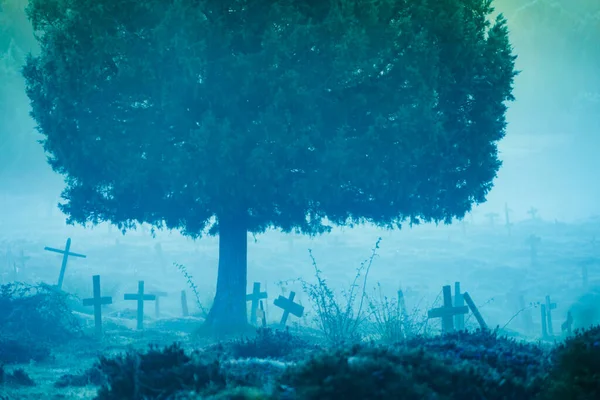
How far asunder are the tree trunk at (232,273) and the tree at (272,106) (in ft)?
1.61

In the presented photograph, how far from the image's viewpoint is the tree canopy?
16.4 meters

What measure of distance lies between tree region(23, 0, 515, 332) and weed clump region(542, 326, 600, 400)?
10842mm

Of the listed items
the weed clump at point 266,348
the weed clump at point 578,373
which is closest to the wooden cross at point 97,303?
the weed clump at point 266,348

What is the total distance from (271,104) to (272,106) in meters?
0.08

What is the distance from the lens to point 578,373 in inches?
224

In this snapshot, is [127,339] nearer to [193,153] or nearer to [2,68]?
[193,153]

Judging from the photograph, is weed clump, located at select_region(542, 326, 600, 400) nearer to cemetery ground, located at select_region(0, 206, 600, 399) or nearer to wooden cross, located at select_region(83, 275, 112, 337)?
cemetery ground, located at select_region(0, 206, 600, 399)

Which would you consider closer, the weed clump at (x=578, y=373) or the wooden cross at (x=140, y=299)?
the weed clump at (x=578, y=373)

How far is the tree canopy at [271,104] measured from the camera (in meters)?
16.4

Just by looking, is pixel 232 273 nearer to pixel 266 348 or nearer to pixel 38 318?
pixel 38 318

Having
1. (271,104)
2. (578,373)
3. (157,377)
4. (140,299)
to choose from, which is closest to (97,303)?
(140,299)

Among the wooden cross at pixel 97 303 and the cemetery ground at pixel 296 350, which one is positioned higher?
the wooden cross at pixel 97 303

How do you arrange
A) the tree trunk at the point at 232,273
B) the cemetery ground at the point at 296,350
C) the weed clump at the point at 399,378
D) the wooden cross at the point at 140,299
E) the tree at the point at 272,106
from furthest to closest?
the wooden cross at the point at 140,299
the tree trunk at the point at 232,273
the tree at the point at 272,106
the cemetery ground at the point at 296,350
the weed clump at the point at 399,378

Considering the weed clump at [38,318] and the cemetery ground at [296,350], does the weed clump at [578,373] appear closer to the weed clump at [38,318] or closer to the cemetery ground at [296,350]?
the cemetery ground at [296,350]
